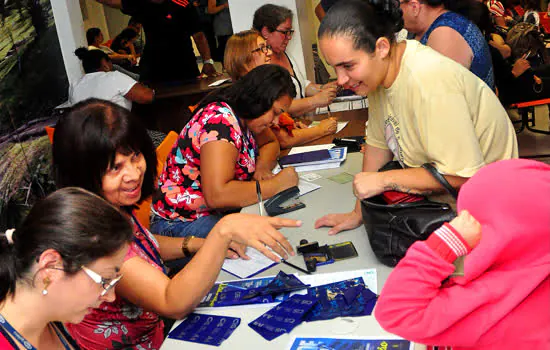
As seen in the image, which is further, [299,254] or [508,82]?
[508,82]

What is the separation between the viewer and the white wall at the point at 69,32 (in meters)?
4.60

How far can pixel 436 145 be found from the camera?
1.69m

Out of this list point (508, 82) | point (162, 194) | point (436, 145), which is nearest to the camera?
point (436, 145)

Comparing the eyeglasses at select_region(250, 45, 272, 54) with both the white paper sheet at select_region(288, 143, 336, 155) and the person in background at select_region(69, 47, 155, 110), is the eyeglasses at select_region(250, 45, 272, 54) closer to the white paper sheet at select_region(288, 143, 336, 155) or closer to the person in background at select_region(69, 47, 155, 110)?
the white paper sheet at select_region(288, 143, 336, 155)

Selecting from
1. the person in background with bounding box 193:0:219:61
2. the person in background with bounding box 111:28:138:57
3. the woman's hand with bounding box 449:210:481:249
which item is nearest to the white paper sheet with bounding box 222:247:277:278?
the woman's hand with bounding box 449:210:481:249

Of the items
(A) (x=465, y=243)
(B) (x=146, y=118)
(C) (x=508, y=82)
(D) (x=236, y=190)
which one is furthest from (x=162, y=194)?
(C) (x=508, y=82)

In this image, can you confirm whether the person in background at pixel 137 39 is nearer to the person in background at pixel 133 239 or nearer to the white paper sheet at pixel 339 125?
the white paper sheet at pixel 339 125

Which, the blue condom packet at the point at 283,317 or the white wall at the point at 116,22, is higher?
the white wall at the point at 116,22

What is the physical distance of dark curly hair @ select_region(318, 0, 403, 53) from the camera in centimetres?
171

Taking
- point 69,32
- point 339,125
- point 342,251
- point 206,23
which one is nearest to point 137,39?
point 206,23

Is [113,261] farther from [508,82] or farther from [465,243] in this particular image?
[508,82]

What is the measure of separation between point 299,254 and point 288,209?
41 cm

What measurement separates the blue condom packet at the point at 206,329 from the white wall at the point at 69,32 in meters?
3.61

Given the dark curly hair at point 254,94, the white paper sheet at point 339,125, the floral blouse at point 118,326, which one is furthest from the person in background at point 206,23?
the floral blouse at point 118,326
